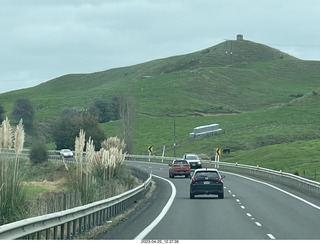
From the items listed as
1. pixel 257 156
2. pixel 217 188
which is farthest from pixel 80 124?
pixel 217 188

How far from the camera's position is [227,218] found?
85.7ft

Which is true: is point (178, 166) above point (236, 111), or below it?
below

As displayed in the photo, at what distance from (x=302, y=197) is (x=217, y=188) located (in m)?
4.48

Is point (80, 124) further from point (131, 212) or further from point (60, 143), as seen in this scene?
point (131, 212)

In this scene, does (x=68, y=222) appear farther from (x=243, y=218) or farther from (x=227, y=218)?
(x=243, y=218)

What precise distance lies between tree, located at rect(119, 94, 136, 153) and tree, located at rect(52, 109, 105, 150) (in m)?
3.27

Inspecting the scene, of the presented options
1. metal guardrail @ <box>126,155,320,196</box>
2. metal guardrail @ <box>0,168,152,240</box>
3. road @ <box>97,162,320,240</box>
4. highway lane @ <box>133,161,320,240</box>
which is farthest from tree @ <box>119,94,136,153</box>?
metal guardrail @ <box>0,168,152,240</box>

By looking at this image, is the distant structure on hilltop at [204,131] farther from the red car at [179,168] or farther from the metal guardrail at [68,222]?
the metal guardrail at [68,222]

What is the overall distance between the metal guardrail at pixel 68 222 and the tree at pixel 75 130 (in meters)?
68.0

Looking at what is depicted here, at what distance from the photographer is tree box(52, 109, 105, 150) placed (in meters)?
101

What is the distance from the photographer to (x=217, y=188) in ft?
127

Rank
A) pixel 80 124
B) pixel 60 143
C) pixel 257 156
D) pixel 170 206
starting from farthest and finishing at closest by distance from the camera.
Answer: pixel 60 143 < pixel 80 124 < pixel 257 156 < pixel 170 206

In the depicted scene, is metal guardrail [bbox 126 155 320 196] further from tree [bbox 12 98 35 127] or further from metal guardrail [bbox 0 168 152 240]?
tree [bbox 12 98 35 127]

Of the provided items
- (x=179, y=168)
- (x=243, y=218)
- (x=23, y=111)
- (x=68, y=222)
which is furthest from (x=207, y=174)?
(x=23, y=111)
